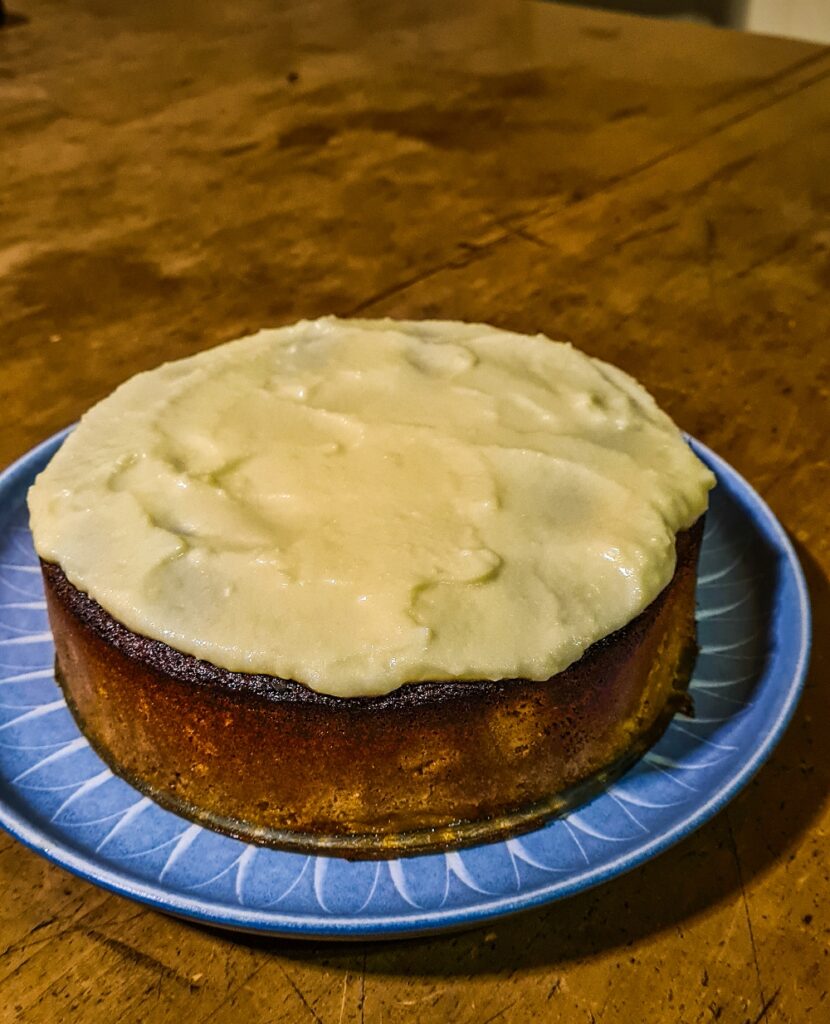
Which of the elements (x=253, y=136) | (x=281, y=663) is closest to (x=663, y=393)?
(x=281, y=663)

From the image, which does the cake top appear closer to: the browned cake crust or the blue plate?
the browned cake crust

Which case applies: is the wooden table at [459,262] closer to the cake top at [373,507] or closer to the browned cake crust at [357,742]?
the browned cake crust at [357,742]

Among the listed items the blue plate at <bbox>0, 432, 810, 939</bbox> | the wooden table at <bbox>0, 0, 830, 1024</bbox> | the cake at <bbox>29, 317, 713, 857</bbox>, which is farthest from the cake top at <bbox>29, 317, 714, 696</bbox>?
the wooden table at <bbox>0, 0, 830, 1024</bbox>

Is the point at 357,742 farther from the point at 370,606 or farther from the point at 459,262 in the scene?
the point at 459,262

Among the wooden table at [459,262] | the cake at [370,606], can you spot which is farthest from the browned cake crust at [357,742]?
Answer: the wooden table at [459,262]

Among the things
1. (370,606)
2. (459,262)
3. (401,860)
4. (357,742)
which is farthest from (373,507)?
(459,262)
